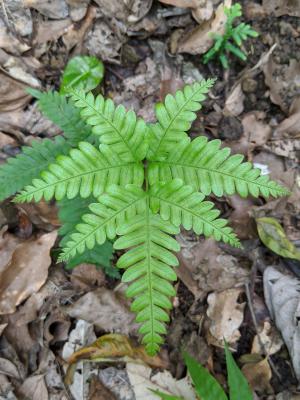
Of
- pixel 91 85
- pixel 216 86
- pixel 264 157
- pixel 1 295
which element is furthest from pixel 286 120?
pixel 1 295

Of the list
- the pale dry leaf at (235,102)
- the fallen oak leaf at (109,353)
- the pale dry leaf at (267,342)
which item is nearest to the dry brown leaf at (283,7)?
the pale dry leaf at (235,102)

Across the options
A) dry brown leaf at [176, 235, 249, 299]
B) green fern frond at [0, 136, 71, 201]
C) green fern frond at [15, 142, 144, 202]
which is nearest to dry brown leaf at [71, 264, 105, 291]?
dry brown leaf at [176, 235, 249, 299]

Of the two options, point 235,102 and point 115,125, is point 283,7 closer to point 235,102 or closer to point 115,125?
point 235,102

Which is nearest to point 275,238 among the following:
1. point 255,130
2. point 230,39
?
point 255,130

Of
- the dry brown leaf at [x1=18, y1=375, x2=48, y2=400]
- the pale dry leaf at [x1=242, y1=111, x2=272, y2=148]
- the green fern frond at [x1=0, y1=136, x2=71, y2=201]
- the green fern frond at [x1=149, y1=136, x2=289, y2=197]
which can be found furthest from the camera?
the pale dry leaf at [x1=242, y1=111, x2=272, y2=148]

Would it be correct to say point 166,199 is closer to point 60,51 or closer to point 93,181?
point 93,181

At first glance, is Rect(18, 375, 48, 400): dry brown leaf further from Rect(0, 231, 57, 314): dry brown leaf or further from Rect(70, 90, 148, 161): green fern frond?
Rect(70, 90, 148, 161): green fern frond
